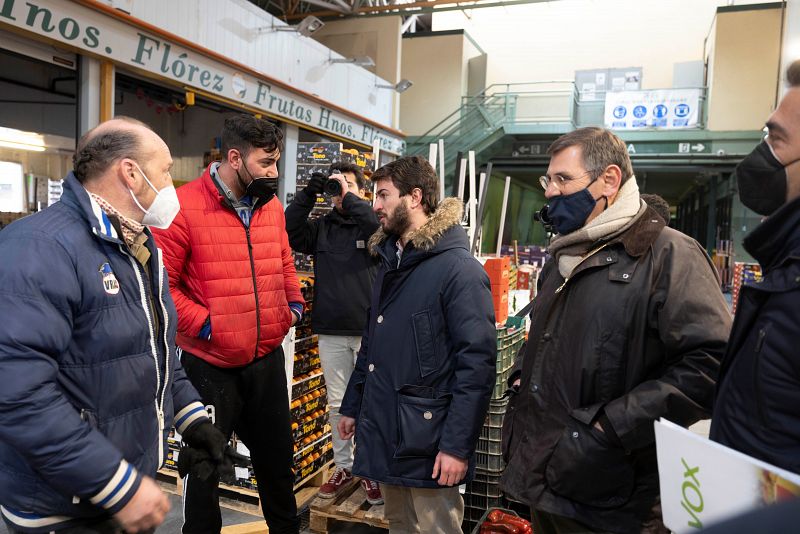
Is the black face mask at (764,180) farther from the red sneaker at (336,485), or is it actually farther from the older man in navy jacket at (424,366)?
the red sneaker at (336,485)

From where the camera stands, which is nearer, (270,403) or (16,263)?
(16,263)

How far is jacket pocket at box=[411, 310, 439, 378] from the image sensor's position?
230 cm

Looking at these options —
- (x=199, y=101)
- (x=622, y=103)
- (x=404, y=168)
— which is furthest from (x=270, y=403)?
(x=622, y=103)

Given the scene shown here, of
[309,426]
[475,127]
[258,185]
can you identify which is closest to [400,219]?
[258,185]

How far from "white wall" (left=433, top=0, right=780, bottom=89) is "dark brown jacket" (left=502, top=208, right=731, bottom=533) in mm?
20544

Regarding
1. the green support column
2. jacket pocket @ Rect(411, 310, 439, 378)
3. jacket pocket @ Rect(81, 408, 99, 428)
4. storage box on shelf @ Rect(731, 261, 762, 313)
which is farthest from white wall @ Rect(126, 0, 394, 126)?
the green support column

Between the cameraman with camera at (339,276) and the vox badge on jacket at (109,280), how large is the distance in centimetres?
221

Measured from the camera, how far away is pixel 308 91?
10375mm

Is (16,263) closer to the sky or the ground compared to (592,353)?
closer to the sky

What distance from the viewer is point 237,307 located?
2.76m

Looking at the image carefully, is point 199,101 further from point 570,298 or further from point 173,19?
point 570,298

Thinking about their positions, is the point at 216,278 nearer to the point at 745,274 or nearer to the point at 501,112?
the point at 745,274

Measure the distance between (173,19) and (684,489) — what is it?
25.0 ft

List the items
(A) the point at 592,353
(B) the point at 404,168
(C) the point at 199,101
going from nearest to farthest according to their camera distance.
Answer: (A) the point at 592,353, (B) the point at 404,168, (C) the point at 199,101
